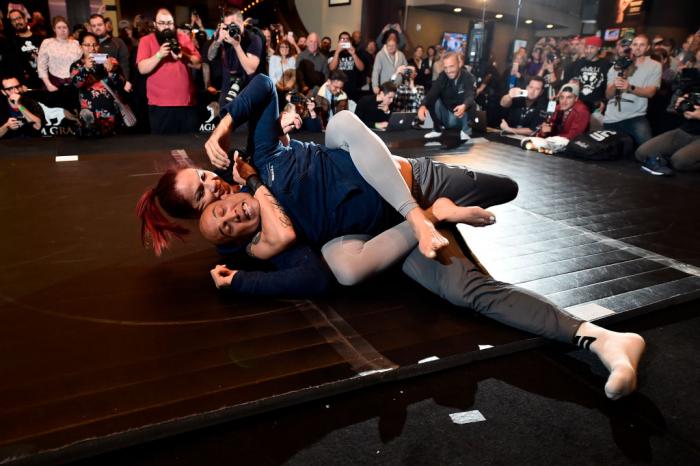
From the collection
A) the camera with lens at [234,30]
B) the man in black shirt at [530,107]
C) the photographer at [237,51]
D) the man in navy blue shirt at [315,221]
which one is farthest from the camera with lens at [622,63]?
the man in navy blue shirt at [315,221]

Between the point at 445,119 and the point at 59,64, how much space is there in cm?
376

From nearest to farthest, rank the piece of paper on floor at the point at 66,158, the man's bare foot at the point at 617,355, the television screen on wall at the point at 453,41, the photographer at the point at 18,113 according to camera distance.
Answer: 1. the man's bare foot at the point at 617,355
2. the piece of paper on floor at the point at 66,158
3. the photographer at the point at 18,113
4. the television screen on wall at the point at 453,41

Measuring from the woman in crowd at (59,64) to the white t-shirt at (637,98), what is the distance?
504 cm

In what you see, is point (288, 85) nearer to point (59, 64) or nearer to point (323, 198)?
point (59, 64)

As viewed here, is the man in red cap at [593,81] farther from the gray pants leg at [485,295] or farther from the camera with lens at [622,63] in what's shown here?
the gray pants leg at [485,295]

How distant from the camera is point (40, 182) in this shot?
2.91 metres

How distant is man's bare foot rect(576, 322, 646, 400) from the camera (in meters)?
1.17

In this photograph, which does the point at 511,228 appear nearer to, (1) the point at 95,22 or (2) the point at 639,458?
(2) the point at 639,458

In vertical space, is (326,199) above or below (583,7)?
below

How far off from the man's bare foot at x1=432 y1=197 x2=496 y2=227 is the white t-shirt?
388cm

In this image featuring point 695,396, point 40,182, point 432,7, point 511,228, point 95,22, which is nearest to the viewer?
point 695,396

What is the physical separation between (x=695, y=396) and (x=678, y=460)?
0.95ft

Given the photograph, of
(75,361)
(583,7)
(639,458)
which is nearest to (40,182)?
(75,361)

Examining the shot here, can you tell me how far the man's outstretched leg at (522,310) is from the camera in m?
1.23
